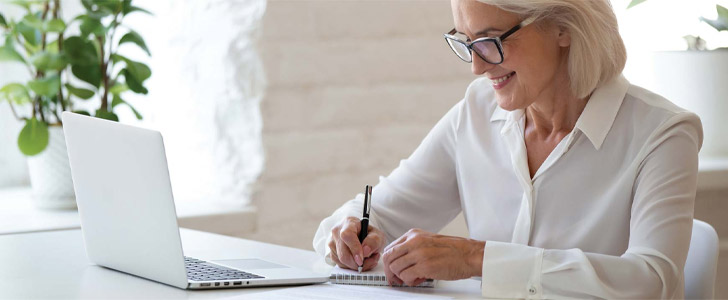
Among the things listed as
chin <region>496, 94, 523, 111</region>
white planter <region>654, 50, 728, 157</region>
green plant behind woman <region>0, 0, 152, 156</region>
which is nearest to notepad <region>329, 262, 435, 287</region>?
chin <region>496, 94, 523, 111</region>

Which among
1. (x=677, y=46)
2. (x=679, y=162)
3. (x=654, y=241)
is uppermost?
(x=677, y=46)

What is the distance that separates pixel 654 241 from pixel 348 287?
1.49ft

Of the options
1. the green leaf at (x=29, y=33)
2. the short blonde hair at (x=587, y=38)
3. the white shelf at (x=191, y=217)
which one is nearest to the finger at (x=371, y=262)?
the short blonde hair at (x=587, y=38)

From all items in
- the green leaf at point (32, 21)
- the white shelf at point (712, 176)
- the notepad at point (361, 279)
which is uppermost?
the green leaf at point (32, 21)

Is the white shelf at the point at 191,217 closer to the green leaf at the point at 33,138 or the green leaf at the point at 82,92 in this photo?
the green leaf at the point at 33,138

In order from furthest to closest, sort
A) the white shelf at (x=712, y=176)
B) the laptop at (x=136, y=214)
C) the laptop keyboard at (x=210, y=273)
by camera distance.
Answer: the white shelf at (x=712, y=176) < the laptop keyboard at (x=210, y=273) < the laptop at (x=136, y=214)

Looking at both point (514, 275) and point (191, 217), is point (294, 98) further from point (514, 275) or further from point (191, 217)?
point (514, 275)

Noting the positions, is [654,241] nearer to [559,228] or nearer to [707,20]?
[559,228]

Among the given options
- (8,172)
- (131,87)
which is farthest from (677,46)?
(8,172)

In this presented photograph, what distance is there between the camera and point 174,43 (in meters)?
2.47

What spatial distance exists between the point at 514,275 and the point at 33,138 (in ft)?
4.23

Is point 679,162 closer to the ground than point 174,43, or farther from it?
closer to the ground

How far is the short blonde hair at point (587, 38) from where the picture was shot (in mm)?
1627

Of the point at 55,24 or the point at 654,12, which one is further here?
the point at 654,12
